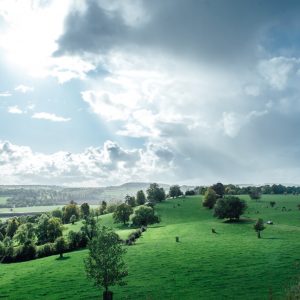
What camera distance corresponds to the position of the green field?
2312 inches

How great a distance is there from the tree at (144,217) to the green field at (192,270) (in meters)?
31.7

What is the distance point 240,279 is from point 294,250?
22.5 m

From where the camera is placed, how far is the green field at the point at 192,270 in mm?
58719

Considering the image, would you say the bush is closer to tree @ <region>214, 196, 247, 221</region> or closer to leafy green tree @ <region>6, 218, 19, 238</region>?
tree @ <region>214, 196, 247, 221</region>

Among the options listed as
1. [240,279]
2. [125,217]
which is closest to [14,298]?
[240,279]

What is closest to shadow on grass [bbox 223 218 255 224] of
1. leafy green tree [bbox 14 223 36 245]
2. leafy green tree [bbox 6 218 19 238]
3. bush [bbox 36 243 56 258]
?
bush [bbox 36 243 56 258]

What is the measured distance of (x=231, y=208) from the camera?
136 metres

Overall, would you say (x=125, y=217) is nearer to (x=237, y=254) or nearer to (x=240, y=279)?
(x=237, y=254)

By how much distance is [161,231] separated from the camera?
130 m

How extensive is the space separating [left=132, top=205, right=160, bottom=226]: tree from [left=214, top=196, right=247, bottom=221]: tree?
86.0 feet

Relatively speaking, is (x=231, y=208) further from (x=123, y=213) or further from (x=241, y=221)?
(x=123, y=213)

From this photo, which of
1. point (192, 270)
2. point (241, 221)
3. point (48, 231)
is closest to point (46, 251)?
point (48, 231)

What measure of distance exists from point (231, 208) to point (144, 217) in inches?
1338

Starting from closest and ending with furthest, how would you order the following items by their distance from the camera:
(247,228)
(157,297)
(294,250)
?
1. (157,297)
2. (294,250)
3. (247,228)
